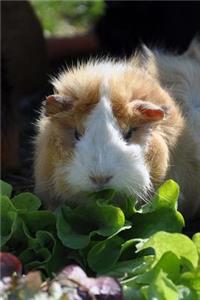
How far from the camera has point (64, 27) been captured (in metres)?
5.99

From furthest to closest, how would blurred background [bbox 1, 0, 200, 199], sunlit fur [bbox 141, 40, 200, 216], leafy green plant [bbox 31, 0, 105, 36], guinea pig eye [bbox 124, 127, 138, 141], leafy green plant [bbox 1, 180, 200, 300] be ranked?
1. leafy green plant [bbox 31, 0, 105, 36]
2. blurred background [bbox 1, 0, 200, 199]
3. sunlit fur [bbox 141, 40, 200, 216]
4. guinea pig eye [bbox 124, 127, 138, 141]
5. leafy green plant [bbox 1, 180, 200, 300]

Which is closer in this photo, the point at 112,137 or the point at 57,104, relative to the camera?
the point at 112,137

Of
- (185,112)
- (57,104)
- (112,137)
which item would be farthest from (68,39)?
(112,137)

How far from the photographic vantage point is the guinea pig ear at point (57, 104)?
2.35 m

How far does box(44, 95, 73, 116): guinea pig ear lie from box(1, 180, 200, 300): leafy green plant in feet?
Result: 0.92

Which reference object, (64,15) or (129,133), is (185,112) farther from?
(64,15)

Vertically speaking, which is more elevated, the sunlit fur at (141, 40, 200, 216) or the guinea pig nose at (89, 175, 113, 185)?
the guinea pig nose at (89, 175, 113, 185)

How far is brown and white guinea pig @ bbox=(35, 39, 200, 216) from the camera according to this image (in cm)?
220

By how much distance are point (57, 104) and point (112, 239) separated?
1.45 feet

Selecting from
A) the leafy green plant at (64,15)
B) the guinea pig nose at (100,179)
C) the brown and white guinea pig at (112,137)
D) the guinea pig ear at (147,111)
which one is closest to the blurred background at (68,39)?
the leafy green plant at (64,15)

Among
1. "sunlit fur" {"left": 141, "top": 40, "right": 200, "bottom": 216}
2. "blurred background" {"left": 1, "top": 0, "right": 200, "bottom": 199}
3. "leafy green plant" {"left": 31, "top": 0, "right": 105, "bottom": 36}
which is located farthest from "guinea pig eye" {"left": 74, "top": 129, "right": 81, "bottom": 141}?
"leafy green plant" {"left": 31, "top": 0, "right": 105, "bottom": 36}

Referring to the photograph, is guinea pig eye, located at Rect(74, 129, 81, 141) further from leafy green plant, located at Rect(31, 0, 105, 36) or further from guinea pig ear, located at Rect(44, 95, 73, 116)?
leafy green plant, located at Rect(31, 0, 105, 36)

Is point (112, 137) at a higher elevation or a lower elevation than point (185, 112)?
higher

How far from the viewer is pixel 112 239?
2264 mm
